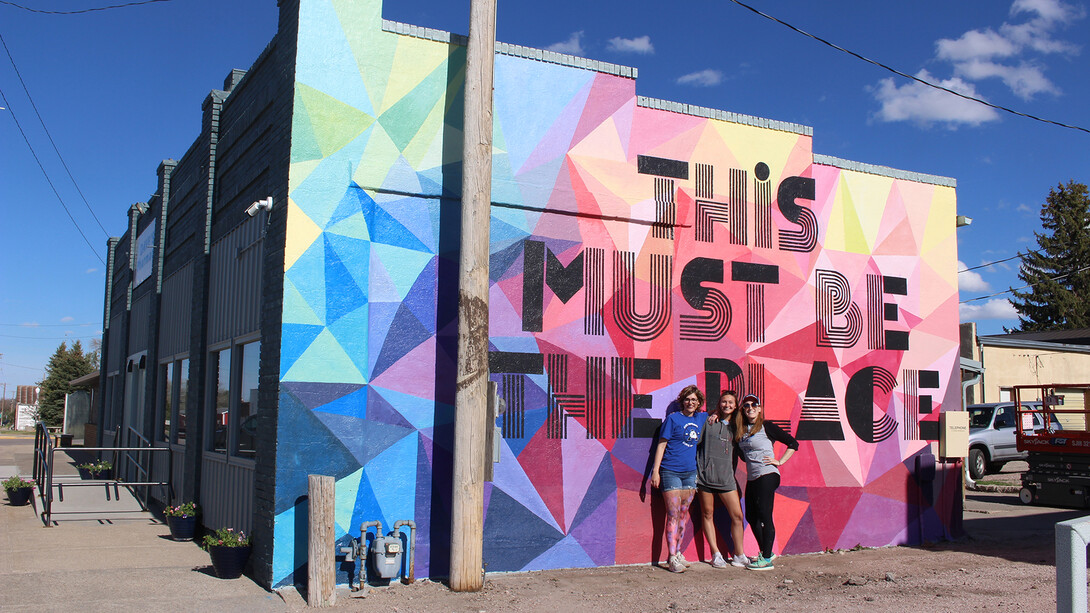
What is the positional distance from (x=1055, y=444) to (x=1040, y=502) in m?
1.05

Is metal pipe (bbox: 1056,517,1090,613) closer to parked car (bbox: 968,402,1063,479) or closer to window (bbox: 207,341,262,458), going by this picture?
window (bbox: 207,341,262,458)

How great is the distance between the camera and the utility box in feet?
37.4

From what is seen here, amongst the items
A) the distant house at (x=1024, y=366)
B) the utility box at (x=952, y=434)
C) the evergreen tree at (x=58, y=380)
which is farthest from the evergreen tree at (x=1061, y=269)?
the evergreen tree at (x=58, y=380)

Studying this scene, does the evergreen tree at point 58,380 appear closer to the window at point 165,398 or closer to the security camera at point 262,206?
the window at point 165,398

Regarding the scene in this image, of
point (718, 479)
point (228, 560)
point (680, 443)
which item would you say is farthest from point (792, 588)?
point (228, 560)

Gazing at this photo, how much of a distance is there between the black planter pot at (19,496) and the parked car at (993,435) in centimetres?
2008

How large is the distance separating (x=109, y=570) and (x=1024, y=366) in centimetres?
2848

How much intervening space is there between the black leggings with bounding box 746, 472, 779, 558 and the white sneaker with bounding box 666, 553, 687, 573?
3.27 feet

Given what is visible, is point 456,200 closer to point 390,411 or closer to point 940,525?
point 390,411

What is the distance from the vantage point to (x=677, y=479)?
30.5ft

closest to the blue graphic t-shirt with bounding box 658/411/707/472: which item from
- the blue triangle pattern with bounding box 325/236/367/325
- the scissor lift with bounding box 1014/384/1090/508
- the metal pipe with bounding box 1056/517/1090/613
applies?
the blue triangle pattern with bounding box 325/236/367/325

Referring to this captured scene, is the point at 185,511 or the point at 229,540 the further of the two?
the point at 185,511

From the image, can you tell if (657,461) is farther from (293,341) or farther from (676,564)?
(293,341)

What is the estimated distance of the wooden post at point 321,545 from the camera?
7.34 m
